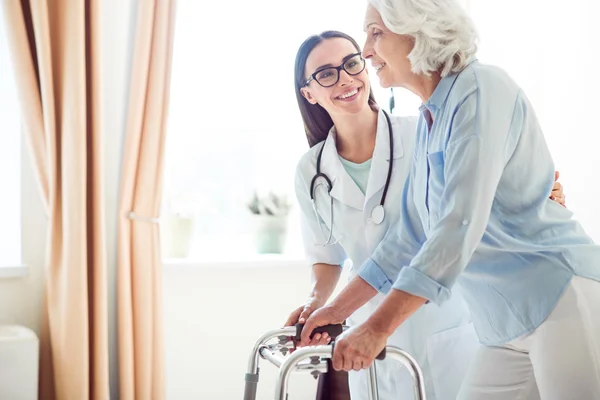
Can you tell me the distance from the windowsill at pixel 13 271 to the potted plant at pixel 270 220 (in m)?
1.04

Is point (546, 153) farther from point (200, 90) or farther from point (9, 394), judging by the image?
point (200, 90)

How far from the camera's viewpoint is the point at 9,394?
253 cm

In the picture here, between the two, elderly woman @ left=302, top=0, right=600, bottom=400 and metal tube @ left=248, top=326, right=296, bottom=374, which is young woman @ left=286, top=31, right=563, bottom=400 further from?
elderly woman @ left=302, top=0, right=600, bottom=400

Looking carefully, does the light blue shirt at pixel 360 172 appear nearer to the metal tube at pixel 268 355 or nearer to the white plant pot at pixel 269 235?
the metal tube at pixel 268 355

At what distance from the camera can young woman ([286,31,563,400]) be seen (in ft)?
6.17

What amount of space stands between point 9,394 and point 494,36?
8.98 ft

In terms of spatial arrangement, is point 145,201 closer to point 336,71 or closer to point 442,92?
point 336,71

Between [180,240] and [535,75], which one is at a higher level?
[535,75]

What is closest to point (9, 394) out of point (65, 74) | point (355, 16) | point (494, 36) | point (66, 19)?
point (65, 74)

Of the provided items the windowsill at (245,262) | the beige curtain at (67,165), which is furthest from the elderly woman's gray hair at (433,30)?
the windowsill at (245,262)

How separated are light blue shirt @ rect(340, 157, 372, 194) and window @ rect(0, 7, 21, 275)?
159 centimetres

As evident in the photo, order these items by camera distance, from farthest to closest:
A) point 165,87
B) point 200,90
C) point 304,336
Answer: point 200,90 < point 165,87 < point 304,336

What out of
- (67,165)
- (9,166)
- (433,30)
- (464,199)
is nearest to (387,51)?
(433,30)

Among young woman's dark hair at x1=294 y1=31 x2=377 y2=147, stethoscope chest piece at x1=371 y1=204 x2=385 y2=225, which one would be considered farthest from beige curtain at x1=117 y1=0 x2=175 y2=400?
stethoscope chest piece at x1=371 y1=204 x2=385 y2=225
